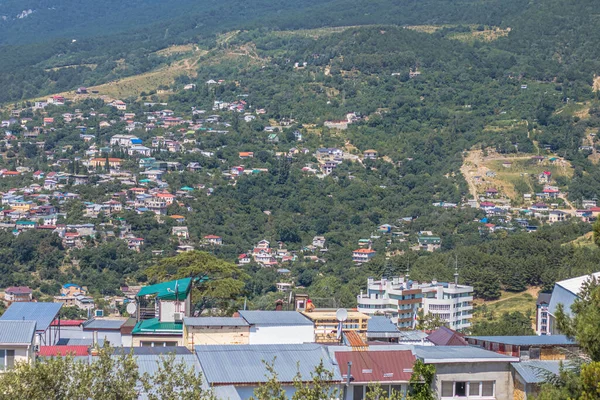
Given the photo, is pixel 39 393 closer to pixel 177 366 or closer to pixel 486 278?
pixel 177 366

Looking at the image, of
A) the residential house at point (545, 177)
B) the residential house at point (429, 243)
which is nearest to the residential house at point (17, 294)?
the residential house at point (429, 243)

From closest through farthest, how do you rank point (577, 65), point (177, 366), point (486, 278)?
point (177, 366) < point (486, 278) < point (577, 65)

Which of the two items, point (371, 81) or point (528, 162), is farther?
point (371, 81)

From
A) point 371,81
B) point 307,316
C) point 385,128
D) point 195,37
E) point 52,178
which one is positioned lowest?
point 307,316

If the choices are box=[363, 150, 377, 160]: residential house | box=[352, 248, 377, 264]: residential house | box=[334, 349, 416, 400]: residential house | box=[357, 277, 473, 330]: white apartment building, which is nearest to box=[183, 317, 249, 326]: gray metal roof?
box=[334, 349, 416, 400]: residential house

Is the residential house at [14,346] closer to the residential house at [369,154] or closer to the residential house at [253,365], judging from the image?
the residential house at [253,365]

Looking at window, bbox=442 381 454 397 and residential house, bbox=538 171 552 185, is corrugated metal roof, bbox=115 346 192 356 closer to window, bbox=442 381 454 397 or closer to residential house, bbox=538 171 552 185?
window, bbox=442 381 454 397

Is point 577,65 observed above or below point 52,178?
above

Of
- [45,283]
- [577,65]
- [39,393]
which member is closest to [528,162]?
[577,65]
